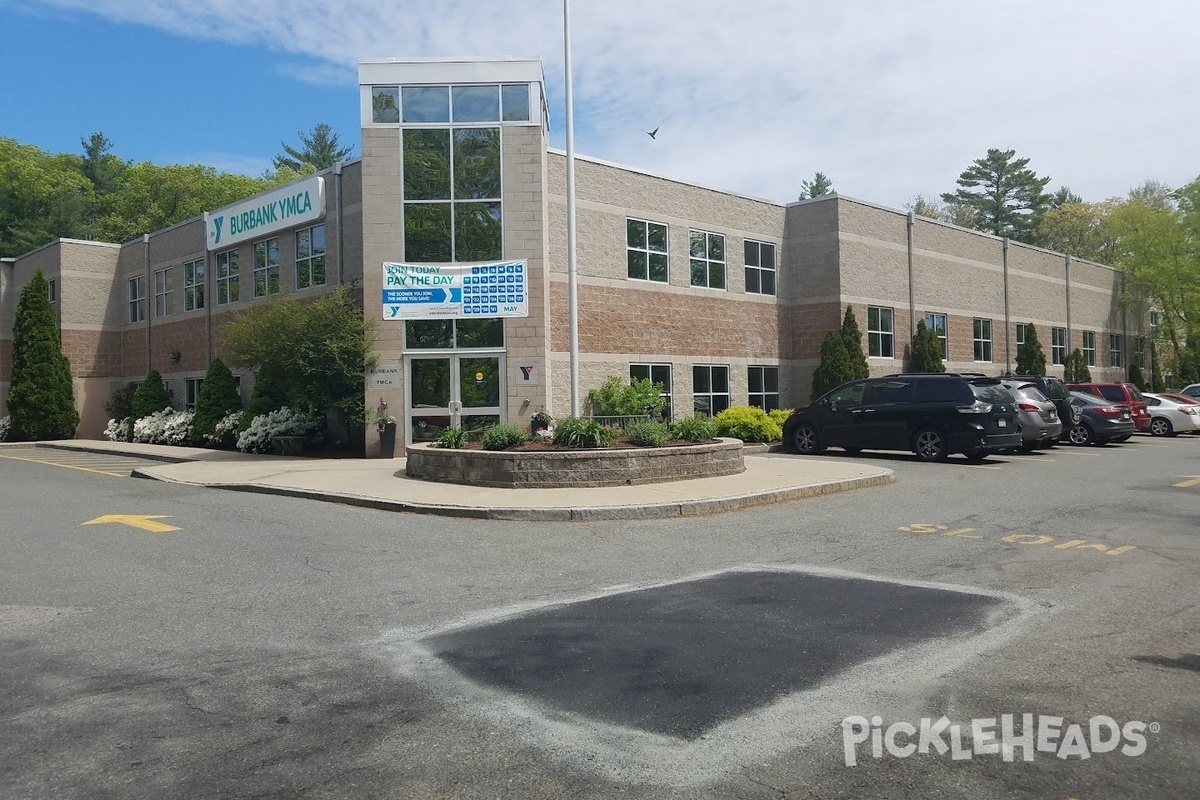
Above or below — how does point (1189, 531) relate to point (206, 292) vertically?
below

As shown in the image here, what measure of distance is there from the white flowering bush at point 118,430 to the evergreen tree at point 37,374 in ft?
6.32

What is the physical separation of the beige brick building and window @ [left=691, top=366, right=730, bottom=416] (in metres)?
0.06

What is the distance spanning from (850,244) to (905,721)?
87.6ft

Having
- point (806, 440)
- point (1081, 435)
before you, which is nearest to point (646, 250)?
point (806, 440)

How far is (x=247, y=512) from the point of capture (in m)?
13.1

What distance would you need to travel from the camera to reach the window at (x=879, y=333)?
30.4m

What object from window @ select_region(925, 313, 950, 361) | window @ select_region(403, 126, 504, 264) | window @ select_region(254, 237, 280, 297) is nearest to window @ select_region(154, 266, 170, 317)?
window @ select_region(254, 237, 280, 297)

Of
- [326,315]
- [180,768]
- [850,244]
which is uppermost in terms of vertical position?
[850,244]

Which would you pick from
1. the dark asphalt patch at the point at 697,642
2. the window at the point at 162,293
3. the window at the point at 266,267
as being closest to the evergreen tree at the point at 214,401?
the window at the point at 266,267

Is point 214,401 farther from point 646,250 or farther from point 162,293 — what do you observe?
point 646,250

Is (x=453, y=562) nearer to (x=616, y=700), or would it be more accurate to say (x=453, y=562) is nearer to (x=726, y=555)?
(x=726, y=555)

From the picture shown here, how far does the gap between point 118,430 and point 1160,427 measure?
111 feet

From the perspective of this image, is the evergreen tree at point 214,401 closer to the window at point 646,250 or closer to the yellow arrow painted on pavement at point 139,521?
the window at point 646,250

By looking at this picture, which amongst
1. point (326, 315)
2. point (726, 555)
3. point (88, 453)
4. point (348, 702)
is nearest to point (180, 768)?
point (348, 702)
